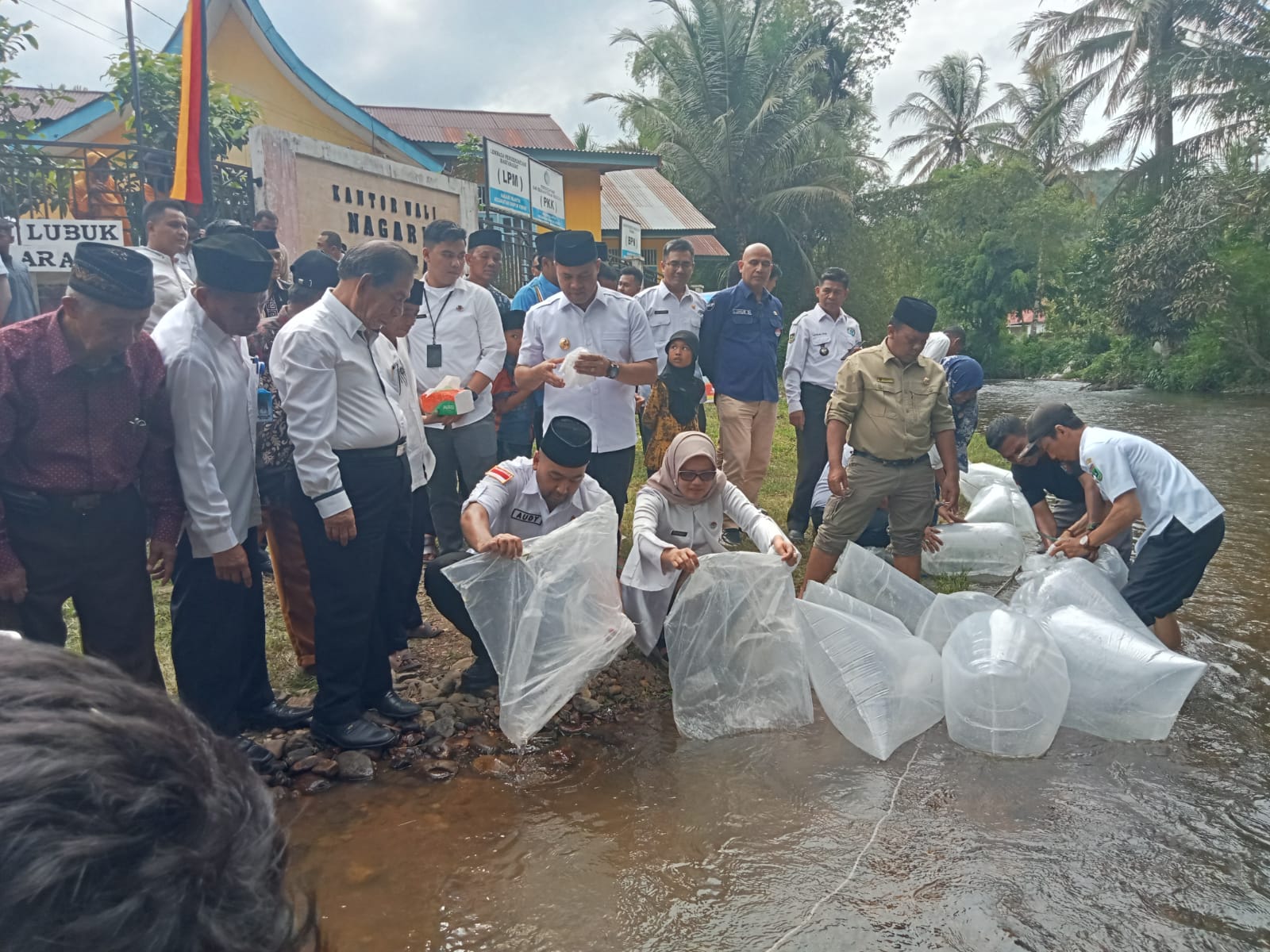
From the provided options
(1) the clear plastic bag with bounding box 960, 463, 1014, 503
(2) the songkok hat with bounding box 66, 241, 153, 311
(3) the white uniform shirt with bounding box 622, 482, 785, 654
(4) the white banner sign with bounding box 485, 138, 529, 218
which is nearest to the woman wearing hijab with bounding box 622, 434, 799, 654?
(3) the white uniform shirt with bounding box 622, 482, 785, 654

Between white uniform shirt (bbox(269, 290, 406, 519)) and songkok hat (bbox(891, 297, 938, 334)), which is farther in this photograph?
songkok hat (bbox(891, 297, 938, 334))

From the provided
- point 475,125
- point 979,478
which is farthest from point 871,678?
point 475,125

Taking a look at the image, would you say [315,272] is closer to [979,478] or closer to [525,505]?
[525,505]

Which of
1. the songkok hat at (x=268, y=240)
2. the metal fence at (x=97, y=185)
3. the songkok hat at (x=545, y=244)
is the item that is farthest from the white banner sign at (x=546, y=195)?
the songkok hat at (x=268, y=240)

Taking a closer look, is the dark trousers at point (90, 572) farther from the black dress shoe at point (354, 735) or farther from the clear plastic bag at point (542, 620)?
the clear plastic bag at point (542, 620)

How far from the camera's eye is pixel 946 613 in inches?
149

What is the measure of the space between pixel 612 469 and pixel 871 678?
5.83 feet

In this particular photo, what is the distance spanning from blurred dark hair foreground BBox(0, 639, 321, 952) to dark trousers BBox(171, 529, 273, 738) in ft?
8.64

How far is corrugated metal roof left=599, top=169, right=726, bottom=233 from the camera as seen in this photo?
19.6 meters

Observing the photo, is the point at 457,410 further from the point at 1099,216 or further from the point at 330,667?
the point at 1099,216

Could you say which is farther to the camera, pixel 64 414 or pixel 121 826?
pixel 64 414

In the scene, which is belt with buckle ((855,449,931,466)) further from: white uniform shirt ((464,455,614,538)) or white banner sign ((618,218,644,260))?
white banner sign ((618,218,644,260))

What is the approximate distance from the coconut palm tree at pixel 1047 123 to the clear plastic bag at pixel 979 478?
22179 millimetres

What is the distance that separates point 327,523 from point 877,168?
28185mm
